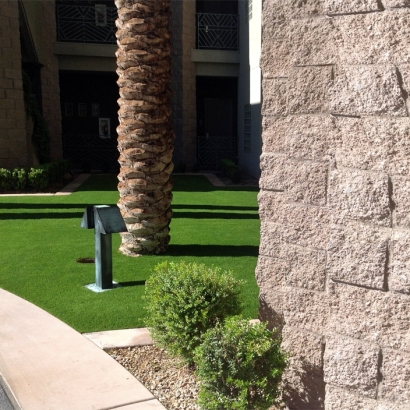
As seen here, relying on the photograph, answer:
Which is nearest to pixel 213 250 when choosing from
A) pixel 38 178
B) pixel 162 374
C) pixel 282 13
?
pixel 162 374

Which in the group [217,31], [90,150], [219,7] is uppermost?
[219,7]

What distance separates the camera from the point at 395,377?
99.1 inches

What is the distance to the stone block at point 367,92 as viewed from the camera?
2.42m

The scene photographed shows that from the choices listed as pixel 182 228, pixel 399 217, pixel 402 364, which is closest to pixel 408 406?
pixel 402 364

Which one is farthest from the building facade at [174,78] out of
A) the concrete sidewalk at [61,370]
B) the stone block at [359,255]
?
the stone block at [359,255]

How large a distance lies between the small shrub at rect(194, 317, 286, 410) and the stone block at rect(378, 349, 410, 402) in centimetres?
66

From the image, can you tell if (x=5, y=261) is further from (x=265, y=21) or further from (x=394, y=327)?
(x=394, y=327)

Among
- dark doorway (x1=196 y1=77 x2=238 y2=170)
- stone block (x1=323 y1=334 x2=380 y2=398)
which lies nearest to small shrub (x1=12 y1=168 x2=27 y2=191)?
dark doorway (x1=196 y1=77 x2=238 y2=170)

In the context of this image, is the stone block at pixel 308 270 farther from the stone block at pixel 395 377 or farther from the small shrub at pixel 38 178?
→ the small shrub at pixel 38 178

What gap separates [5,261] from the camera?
7133 millimetres

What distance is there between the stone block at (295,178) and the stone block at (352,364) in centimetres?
78

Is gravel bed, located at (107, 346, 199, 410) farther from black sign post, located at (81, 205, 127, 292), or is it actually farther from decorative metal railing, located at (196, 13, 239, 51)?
decorative metal railing, located at (196, 13, 239, 51)

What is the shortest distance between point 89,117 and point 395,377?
19.9m

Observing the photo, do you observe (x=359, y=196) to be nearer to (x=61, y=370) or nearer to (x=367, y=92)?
(x=367, y=92)
